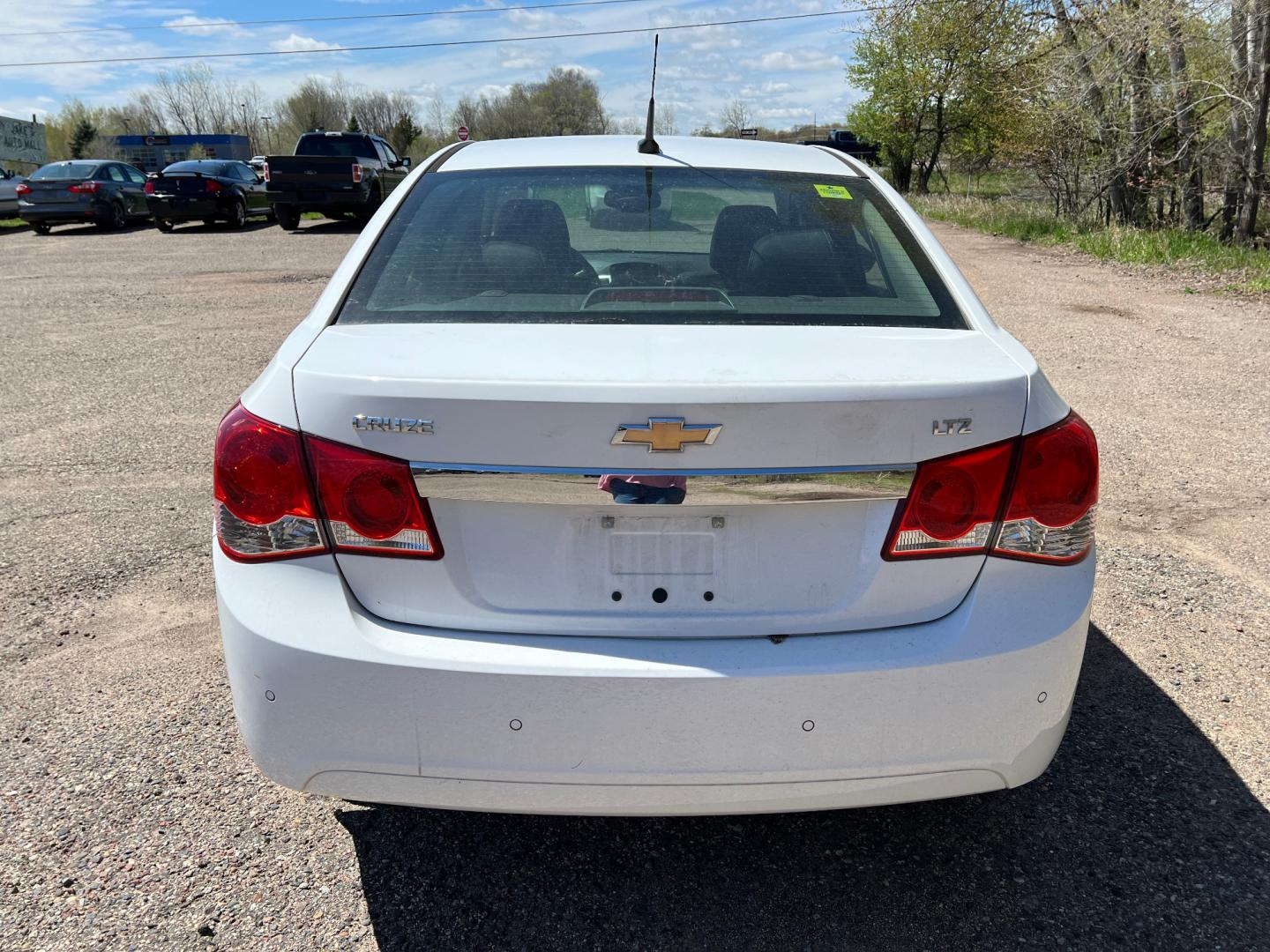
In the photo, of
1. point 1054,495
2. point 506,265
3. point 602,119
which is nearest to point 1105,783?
point 1054,495

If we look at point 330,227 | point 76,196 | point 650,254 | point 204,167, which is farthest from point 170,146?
point 650,254

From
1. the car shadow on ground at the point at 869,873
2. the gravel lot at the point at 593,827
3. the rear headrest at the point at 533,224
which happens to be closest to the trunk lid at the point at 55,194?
the gravel lot at the point at 593,827

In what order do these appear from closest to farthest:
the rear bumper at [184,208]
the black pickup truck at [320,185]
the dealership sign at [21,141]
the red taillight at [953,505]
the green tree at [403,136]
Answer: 1. the red taillight at [953,505]
2. the black pickup truck at [320,185]
3. the rear bumper at [184,208]
4. the dealership sign at [21,141]
5. the green tree at [403,136]

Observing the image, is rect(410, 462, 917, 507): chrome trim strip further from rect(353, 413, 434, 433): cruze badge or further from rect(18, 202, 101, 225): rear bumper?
rect(18, 202, 101, 225): rear bumper

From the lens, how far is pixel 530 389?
1854mm

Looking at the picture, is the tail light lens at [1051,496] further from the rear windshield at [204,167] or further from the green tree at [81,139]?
the green tree at [81,139]

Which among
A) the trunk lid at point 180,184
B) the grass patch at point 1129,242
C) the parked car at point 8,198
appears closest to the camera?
the grass patch at point 1129,242

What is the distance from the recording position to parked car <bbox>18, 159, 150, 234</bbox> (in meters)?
21.5

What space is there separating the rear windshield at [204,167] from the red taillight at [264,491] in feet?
73.6

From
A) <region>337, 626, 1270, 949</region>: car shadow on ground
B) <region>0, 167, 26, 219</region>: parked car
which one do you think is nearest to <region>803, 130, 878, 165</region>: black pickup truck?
<region>0, 167, 26, 219</region>: parked car

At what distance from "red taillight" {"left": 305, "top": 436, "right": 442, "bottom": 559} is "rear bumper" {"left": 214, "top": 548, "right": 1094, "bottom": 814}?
0.11 metres

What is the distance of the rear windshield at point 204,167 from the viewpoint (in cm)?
2185

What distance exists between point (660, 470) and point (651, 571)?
0.23 metres

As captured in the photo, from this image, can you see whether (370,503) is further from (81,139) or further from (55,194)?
(81,139)
